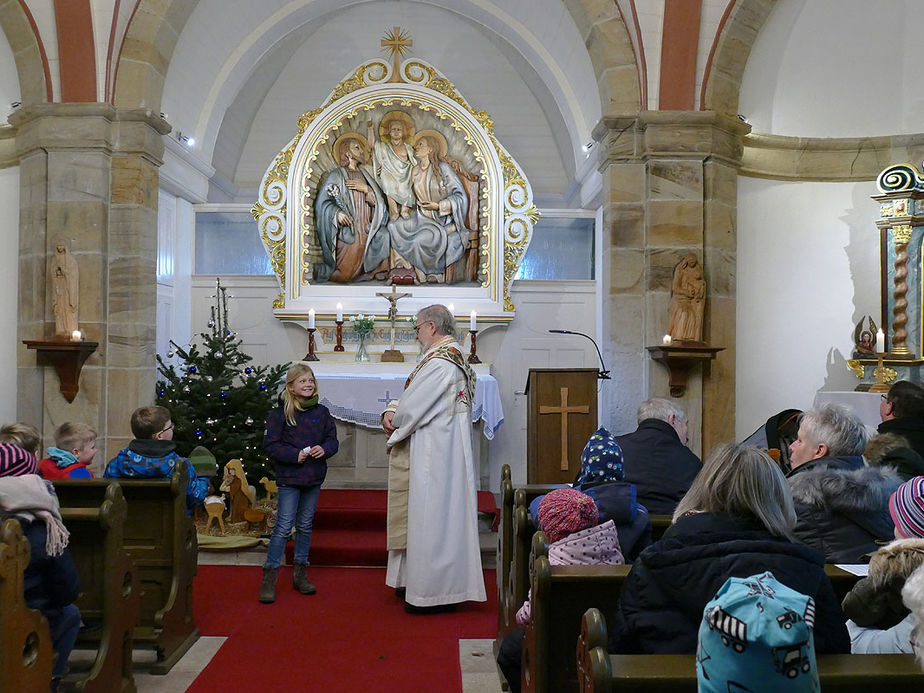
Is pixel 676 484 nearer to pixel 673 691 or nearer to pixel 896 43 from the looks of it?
pixel 673 691

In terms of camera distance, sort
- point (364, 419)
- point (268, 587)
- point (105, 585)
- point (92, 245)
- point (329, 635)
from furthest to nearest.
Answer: point (364, 419) → point (92, 245) → point (268, 587) → point (329, 635) → point (105, 585)

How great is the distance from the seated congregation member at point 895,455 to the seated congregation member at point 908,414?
2.06ft

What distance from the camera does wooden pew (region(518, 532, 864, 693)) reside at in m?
2.91

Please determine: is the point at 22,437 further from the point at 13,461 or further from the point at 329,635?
the point at 329,635

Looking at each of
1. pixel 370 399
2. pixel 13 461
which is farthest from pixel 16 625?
pixel 370 399

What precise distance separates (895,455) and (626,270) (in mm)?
4179

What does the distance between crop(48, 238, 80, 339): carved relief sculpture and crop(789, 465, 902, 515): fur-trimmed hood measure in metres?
6.36

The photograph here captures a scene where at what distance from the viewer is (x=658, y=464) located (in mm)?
4422

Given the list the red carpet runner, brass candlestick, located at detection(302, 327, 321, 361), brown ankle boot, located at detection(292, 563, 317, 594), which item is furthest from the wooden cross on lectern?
brass candlestick, located at detection(302, 327, 321, 361)

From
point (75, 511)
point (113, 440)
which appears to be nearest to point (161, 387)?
point (113, 440)

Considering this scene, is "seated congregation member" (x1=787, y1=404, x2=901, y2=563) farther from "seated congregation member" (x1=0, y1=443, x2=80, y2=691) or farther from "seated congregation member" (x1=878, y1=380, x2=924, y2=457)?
"seated congregation member" (x1=0, y1=443, x2=80, y2=691)

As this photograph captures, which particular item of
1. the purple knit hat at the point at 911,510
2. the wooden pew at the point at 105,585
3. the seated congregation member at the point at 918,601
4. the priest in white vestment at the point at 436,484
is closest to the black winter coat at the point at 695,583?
the seated congregation member at the point at 918,601

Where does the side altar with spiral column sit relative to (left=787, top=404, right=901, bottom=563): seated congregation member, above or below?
above

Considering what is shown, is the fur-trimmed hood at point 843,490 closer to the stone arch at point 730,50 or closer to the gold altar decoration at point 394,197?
the stone arch at point 730,50
